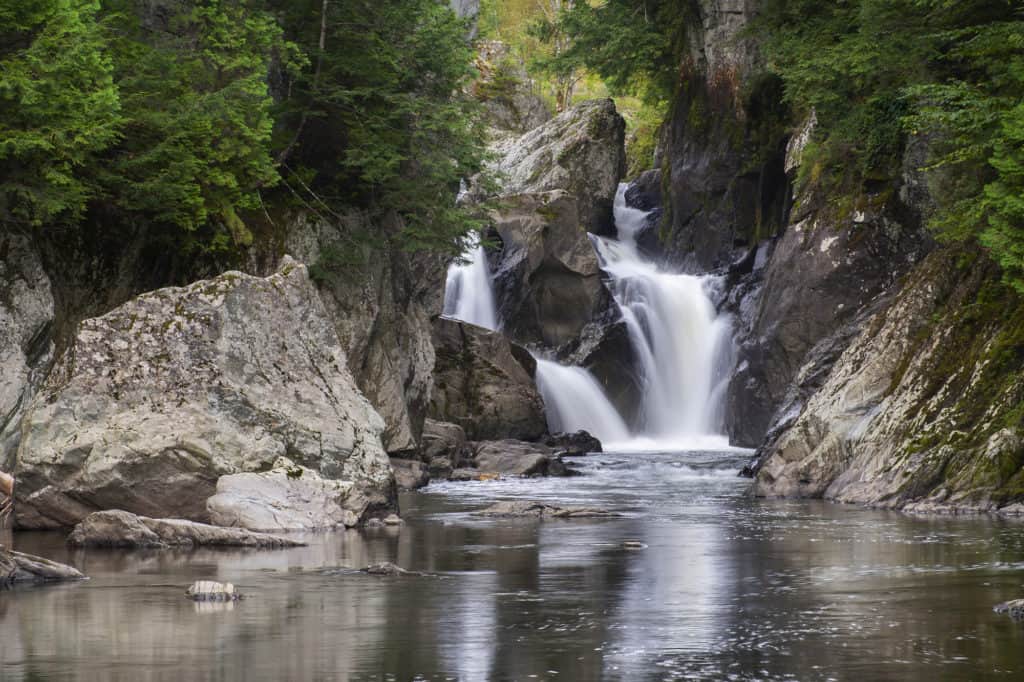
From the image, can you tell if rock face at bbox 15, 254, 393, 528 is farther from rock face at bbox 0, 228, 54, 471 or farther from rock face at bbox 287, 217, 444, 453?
rock face at bbox 287, 217, 444, 453

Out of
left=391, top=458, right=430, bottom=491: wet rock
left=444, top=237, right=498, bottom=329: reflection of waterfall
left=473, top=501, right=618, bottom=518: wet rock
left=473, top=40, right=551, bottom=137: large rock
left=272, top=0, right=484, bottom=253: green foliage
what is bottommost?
left=473, top=501, right=618, bottom=518: wet rock

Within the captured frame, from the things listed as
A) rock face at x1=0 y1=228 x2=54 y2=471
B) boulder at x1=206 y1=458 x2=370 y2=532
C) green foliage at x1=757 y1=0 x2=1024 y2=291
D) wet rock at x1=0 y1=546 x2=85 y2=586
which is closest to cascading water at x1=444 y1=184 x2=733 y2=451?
green foliage at x1=757 y1=0 x2=1024 y2=291

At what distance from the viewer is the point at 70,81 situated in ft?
68.5

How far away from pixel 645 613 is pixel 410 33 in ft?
71.7

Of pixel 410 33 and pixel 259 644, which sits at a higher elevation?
pixel 410 33

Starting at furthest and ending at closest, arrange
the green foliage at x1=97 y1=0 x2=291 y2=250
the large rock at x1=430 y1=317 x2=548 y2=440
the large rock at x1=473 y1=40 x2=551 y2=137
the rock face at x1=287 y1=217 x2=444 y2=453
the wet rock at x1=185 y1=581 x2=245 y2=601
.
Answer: the large rock at x1=473 y1=40 x2=551 y2=137 → the large rock at x1=430 y1=317 x2=548 y2=440 → the rock face at x1=287 y1=217 x2=444 y2=453 → the green foliage at x1=97 y1=0 x2=291 y2=250 → the wet rock at x1=185 y1=581 x2=245 y2=601

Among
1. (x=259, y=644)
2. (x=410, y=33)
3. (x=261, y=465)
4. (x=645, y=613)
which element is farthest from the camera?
(x=410, y=33)

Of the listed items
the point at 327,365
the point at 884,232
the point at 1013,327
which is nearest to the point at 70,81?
the point at 327,365

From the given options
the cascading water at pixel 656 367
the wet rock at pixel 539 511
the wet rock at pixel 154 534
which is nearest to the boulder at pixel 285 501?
the wet rock at pixel 154 534

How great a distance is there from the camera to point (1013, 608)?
A: 9.79m

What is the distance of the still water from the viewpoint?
27.0 feet

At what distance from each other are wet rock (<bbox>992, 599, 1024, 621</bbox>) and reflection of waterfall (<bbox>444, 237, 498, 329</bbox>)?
34.4 metres

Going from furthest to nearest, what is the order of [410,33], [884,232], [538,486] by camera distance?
[884,232] < [410,33] < [538,486]

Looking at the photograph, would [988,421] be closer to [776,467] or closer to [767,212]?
[776,467]
